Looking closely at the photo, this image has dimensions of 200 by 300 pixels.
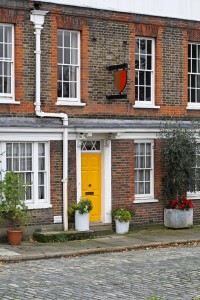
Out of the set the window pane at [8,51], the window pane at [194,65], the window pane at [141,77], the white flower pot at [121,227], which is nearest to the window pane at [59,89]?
the window pane at [8,51]

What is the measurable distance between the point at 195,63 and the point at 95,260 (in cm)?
942

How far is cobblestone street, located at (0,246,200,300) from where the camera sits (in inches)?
514

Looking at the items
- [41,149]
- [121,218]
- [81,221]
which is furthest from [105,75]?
[81,221]

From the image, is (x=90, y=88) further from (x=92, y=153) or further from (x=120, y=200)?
(x=120, y=200)

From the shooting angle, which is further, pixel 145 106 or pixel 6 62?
pixel 145 106

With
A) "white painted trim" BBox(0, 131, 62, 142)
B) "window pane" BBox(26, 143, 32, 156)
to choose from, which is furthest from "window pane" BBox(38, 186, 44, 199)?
"white painted trim" BBox(0, 131, 62, 142)

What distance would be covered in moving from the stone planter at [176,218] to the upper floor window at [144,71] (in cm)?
336

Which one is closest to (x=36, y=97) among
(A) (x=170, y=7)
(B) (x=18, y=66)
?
(B) (x=18, y=66)

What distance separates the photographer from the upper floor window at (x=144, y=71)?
22.9m

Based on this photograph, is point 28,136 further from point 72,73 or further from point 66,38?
point 66,38

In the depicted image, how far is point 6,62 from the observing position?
66.3ft

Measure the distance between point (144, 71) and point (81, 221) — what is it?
5.27 metres

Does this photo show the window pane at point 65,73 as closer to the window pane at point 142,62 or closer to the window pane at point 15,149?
the window pane at point 15,149

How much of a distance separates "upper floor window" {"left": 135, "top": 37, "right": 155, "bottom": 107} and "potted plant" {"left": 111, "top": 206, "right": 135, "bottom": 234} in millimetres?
3299
